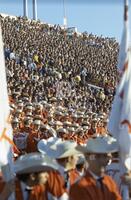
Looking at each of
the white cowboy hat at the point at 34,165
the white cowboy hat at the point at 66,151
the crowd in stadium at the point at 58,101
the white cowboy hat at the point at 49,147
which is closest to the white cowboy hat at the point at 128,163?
the crowd in stadium at the point at 58,101

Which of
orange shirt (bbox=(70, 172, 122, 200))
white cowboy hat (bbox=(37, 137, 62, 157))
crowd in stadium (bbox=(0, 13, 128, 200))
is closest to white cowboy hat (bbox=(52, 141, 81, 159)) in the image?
crowd in stadium (bbox=(0, 13, 128, 200))

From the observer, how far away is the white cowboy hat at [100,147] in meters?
5.41

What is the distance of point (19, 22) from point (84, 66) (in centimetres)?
934

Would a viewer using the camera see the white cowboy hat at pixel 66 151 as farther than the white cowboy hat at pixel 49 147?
No

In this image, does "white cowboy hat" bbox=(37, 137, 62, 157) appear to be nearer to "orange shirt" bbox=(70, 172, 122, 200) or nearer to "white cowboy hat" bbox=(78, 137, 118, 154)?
"white cowboy hat" bbox=(78, 137, 118, 154)

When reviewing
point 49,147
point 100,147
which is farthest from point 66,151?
point 49,147

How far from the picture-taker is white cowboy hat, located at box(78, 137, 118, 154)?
541cm

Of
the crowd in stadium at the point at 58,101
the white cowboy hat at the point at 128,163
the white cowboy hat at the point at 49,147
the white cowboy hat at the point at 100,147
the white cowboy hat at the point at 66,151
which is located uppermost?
the white cowboy hat at the point at 100,147

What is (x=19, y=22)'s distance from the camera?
40906 millimetres

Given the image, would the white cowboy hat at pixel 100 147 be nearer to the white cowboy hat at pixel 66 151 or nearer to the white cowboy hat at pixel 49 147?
the white cowboy hat at pixel 66 151

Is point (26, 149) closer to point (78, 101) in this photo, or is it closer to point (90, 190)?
point (90, 190)

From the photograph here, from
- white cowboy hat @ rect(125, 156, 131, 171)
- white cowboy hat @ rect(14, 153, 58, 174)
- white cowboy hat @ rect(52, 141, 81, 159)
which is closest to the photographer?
white cowboy hat @ rect(14, 153, 58, 174)

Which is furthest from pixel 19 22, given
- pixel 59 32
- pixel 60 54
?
pixel 60 54

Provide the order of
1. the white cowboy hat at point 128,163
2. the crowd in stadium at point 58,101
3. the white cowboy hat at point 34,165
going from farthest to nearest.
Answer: the white cowboy hat at point 128,163
the crowd in stadium at point 58,101
the white cowboy hat at point 34,165
